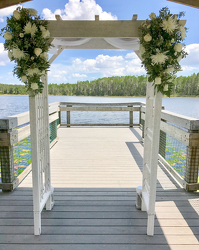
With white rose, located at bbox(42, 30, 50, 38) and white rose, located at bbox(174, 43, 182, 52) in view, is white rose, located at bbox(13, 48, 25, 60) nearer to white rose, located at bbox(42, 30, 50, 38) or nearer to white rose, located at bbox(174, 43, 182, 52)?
white rose, located at bbox(42, 30, 50, 38)

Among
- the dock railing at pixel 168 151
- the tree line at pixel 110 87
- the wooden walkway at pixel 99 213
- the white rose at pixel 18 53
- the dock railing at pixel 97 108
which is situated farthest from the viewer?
the tree line at pixel 110 87

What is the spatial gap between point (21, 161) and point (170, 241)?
2.70 meters

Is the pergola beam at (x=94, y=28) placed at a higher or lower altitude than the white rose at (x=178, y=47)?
higher

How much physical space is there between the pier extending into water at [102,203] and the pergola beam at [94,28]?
1239mm

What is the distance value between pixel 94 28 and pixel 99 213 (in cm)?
187

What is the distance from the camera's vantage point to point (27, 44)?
167 centimetres

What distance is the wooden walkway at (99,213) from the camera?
5.98 feet

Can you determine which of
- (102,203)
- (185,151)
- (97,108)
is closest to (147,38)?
(185,151)

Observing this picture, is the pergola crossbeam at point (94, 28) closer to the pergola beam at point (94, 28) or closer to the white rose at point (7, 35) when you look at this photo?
the pergola beam at point (94, 28)

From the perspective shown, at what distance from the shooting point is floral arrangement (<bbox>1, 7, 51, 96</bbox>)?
1661 millimetres

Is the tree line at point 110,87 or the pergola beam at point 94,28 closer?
the pergola beam at point 94,28

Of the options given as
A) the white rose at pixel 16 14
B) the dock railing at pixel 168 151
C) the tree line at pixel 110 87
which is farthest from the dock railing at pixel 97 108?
the white rose at pixel 16 14

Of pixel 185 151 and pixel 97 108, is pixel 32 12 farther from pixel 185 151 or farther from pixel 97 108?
pixel 97 108

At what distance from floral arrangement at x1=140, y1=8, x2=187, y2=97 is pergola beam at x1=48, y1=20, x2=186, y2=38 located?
15cm
